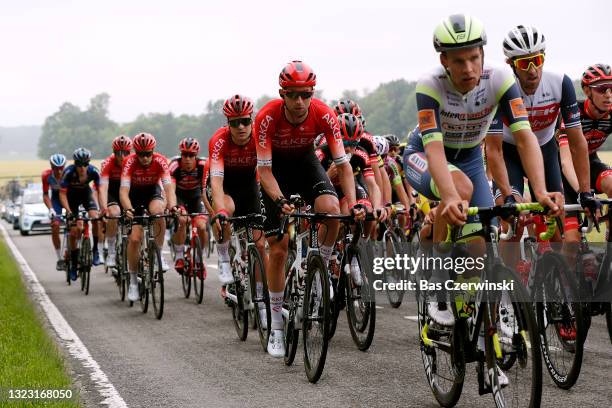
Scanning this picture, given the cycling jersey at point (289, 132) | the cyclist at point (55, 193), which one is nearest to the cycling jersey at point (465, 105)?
the cycling jersey at point (289, 132)

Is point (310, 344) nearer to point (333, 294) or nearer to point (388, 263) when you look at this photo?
point (333, 294)

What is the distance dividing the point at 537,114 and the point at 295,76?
196 cm

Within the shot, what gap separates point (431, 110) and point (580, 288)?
1.65 metres

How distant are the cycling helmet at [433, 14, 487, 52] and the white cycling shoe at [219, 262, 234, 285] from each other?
5066 millimetres

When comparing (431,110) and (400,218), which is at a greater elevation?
(431,110)

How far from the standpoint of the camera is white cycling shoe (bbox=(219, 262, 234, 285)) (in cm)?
988

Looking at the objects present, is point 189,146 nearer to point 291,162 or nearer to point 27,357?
point 291,162

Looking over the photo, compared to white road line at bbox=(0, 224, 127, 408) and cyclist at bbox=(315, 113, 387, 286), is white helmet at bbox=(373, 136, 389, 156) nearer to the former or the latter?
cyclist at bbox=(315, 113, 387, 286)

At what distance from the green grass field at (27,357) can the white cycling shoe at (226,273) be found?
1.86 metres

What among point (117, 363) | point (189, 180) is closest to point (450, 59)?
point (117, 363)

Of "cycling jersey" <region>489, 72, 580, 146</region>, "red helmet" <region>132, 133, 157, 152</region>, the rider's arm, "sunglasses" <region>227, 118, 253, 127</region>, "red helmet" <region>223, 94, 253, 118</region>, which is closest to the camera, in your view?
Result: the rider's arm

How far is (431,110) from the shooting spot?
5496 millimetres

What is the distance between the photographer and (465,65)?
17.4ft

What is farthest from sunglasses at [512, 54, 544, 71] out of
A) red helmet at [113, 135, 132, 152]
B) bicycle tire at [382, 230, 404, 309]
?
red helmet at [113, 135, 132, 152]
